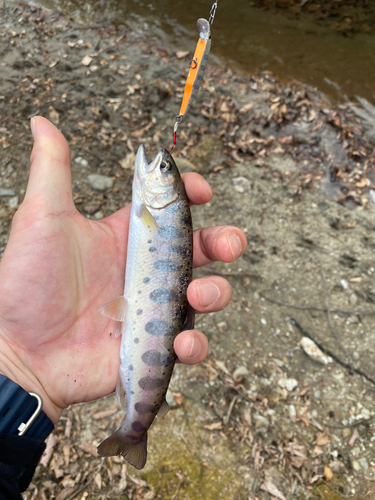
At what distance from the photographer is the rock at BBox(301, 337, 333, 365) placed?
474 centimetres

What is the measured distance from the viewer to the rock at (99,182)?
5.66 m

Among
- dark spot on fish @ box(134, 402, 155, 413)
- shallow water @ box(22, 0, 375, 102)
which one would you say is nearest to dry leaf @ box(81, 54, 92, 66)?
shallow water @ box(22, 0, 375, 102)

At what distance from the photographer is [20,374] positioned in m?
2.78

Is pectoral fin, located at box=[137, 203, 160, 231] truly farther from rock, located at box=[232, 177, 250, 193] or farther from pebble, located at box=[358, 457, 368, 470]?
pebble, located at box=[358, 457, 368, 470]

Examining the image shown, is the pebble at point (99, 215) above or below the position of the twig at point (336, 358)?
above

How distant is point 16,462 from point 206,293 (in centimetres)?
177

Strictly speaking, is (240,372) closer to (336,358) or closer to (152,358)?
(336,358)

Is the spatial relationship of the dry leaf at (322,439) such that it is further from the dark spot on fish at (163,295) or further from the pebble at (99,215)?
the pebble at (99,215)

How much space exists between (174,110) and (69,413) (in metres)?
5.44

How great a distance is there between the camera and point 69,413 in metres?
4.03

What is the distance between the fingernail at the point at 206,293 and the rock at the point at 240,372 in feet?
6.78

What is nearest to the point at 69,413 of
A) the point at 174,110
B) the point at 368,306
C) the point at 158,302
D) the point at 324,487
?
the point at 158,302

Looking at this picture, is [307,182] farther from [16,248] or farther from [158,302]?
[16,248]

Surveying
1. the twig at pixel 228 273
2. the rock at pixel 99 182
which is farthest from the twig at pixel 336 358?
the rock at pixel 99 182
